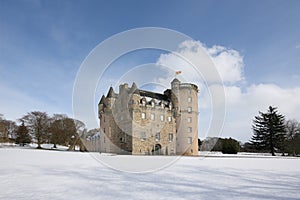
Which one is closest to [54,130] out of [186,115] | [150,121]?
[150,121]

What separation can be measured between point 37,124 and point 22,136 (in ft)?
45.0

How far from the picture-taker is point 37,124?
5191 centimetres

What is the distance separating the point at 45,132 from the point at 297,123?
62935 mm

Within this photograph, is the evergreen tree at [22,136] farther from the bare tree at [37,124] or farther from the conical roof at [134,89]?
the conical roof at [134,89]

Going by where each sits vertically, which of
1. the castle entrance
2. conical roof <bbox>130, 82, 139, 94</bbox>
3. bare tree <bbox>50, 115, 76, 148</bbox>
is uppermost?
conical roof <bbox>130, 82, 139, 94</bbox>

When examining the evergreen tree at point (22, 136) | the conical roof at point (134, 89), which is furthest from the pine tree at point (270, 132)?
the evergreen tree at point (22, 136)

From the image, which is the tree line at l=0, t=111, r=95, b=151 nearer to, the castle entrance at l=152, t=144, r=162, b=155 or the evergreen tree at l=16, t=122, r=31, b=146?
the evergreen tree at l=16, t=122, r=31, b=146

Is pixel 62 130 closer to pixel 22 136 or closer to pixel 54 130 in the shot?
pixel 54 130

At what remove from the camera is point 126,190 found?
23.8 ft

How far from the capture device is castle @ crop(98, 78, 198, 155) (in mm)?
38344

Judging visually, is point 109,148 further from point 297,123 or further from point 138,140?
point 297,123

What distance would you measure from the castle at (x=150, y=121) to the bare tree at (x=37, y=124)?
1673 centimetres

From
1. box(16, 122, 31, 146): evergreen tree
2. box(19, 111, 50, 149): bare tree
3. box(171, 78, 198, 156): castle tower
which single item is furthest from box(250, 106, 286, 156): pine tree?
box(16, 122, 31, 146): evergreen tree

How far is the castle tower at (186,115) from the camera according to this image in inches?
1619
